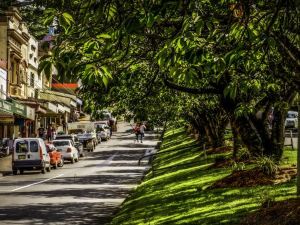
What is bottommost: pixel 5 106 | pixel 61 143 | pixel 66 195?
pixel 66 195

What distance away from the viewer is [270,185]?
1515 centimetres

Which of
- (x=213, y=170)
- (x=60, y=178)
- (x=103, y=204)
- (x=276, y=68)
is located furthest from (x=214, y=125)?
(x=276, y=68)

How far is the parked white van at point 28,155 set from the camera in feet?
115

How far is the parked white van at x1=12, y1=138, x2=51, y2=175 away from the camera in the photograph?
35188 millimetres

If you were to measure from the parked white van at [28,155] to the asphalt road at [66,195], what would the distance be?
0.67 meters

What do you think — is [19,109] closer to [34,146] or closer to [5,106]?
[5,106]

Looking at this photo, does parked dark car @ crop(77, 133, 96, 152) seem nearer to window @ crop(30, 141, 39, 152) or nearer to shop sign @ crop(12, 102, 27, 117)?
shop sign @ crop(12, 102, 27, 117)

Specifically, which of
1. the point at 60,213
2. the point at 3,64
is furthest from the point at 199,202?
the point at 3,64

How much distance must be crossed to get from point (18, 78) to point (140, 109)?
116 ft

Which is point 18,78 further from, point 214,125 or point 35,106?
point 214,125

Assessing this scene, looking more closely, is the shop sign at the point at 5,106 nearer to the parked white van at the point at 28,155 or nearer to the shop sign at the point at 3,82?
the parked white van at the point at 28,155

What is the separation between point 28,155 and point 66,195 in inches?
493

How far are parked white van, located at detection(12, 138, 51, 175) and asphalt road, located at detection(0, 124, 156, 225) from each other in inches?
26.3

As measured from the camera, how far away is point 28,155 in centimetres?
3522
